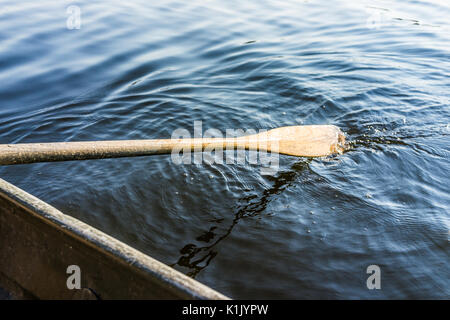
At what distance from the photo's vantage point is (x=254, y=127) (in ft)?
13.5

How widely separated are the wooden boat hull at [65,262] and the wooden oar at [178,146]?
8.4 inches

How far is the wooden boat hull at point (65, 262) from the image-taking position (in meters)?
1.47

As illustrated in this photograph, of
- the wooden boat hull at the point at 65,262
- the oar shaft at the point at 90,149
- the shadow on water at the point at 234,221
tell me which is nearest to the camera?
the wooden boat hull at the point at 65,262

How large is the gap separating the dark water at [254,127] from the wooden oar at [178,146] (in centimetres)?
24

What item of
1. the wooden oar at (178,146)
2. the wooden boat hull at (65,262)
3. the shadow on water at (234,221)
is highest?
the wooden oar at (178,146)

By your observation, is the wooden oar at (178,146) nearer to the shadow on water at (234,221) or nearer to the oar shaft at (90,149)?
the oar shaft at (90,149)

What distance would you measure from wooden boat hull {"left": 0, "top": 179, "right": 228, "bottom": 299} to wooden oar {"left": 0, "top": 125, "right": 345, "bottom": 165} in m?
0.21

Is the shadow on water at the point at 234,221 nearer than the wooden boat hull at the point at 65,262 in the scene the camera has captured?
No

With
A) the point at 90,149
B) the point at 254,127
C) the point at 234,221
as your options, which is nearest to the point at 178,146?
the point at 90,149

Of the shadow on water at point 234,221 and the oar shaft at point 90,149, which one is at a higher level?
the oar shaft at point 90,149

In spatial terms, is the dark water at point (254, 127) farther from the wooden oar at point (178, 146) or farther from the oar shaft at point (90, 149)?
the oar shaft at point (90, 149)

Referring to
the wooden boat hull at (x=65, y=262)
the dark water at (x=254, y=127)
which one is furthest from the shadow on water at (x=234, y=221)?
the wooden boat hull at (x=65, y=262)

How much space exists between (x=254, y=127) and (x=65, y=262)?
2.72 m

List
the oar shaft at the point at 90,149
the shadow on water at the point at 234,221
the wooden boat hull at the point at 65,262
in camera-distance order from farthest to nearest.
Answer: the shadow on water at the point at 234,221 → the oar shaft at the point at 90,149 → the wooden boat hull at the point at 65,262
